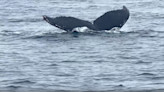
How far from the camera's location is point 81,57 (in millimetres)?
14430

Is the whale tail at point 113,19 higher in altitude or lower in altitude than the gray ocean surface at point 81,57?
higher

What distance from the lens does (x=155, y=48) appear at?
52.5ft

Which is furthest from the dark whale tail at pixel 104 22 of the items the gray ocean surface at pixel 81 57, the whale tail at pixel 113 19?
the gray ocean surface at pixel 81 57

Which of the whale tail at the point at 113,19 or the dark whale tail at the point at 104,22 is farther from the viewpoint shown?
the whale tail at the point at 113,19

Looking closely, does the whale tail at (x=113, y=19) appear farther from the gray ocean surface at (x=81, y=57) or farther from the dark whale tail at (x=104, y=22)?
the gray ocean surface at (x=81, y=57)

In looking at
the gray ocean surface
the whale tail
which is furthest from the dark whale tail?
the gray ocean surface

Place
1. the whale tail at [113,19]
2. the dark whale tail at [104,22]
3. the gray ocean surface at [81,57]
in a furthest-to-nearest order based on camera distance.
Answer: the whale tail at [113,19]
the dark whale tail at [104,22]
the gray ocean surface at [81,57]

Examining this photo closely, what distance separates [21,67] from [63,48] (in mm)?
3453

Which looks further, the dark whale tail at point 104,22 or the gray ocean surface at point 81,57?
the dark whale tail at point 104,22

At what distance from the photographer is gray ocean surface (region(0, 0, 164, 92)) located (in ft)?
35.4

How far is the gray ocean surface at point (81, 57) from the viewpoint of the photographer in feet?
35.4

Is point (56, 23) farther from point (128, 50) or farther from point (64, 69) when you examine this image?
point (64, 69)

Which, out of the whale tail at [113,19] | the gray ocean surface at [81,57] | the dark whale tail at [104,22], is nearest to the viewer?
the gray ocean surface at [81,57]

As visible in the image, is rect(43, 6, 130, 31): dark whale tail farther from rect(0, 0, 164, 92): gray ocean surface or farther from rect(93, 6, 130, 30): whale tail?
rect(0, 0, 164, 92): gray ocean surface
